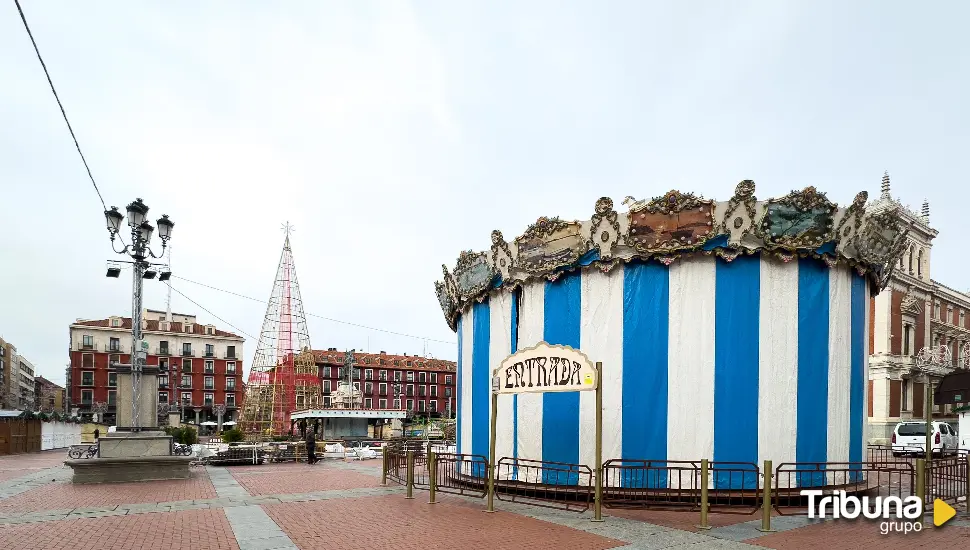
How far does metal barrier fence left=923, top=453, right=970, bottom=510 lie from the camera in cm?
1020

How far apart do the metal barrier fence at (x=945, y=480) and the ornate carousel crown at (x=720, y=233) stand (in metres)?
3.75

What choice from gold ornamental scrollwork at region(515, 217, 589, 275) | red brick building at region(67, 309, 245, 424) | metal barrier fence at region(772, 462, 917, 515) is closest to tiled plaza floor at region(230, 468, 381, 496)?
gold ornamental scrollwork at region(515, 217, 589, 275)

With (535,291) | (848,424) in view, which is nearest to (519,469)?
(535,291)

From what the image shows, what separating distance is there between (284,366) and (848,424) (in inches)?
1625

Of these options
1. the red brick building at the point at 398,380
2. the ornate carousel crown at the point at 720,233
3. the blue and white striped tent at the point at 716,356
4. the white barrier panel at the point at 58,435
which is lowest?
the red brick building at the point at 398,380

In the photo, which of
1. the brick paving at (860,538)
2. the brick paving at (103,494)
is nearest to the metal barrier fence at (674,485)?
the brick paving at (860,538)

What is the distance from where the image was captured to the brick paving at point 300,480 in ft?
47.5

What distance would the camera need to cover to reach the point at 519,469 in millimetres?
12758

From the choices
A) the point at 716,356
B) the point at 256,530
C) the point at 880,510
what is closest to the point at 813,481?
the point at 880,510

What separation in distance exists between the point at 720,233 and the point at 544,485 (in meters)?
5.71

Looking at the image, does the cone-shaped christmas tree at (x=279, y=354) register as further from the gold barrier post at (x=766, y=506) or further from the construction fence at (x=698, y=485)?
the gold barrier post at (x=766, y=506)

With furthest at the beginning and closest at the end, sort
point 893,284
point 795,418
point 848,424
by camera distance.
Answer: point 893,284 → point 848,424 → point 795,418

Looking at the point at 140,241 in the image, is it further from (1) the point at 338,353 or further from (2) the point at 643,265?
(1) the point at 338,353

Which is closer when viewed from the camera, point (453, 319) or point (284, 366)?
point (453, 319)
